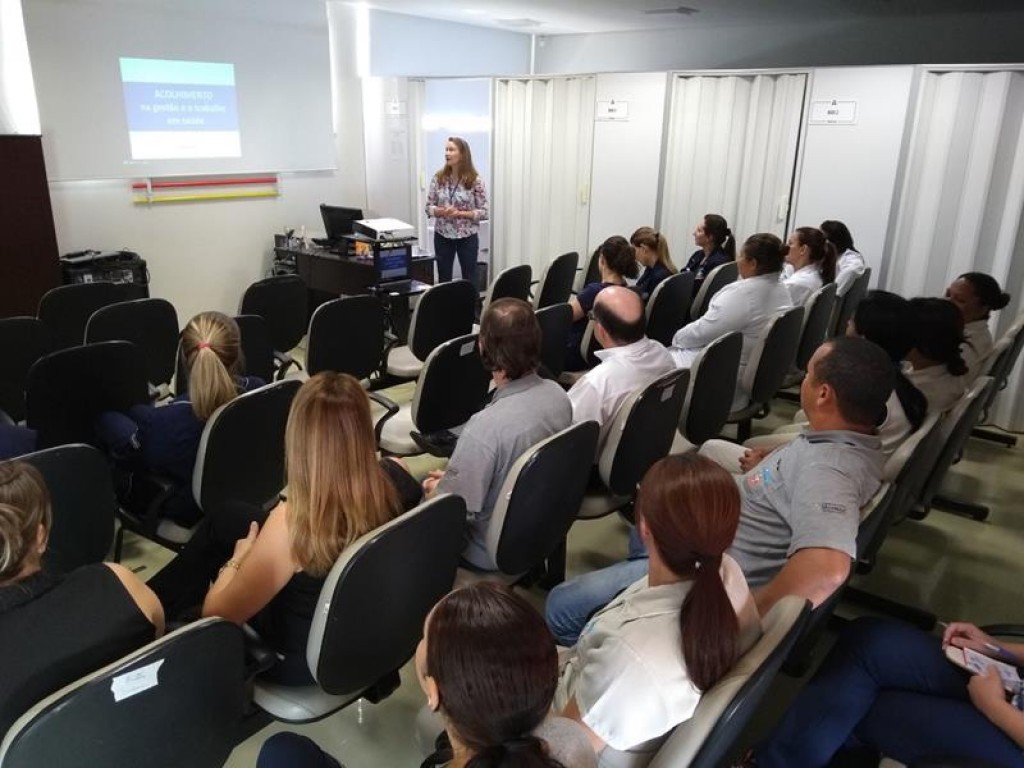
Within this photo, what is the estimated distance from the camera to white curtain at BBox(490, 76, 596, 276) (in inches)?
236

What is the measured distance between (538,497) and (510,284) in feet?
Result: 9.11

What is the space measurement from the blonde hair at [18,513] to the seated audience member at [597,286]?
2.77 metres

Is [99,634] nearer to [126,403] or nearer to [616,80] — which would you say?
[126,403]

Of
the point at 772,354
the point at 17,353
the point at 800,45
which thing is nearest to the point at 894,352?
the point at 772,354

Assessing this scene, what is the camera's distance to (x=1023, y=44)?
Result: 242 inches

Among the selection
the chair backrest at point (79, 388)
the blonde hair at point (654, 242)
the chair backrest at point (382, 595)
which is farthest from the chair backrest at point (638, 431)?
the blonde hair at point (654, 242)

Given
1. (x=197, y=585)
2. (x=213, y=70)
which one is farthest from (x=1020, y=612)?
(x=213, y=70)

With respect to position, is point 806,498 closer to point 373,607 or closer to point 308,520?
point 373,607

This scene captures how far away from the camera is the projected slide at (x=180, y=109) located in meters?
5.23

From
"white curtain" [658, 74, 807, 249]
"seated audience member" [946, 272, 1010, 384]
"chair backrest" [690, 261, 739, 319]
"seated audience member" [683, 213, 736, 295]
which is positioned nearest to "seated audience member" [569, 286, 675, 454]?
"seated audience member" [946, 272, 1010, 384]

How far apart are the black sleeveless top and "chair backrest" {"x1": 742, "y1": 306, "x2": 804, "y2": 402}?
2.70 m

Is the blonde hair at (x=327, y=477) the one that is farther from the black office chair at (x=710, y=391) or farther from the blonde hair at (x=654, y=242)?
the blonde hair at (x=654, y=242)

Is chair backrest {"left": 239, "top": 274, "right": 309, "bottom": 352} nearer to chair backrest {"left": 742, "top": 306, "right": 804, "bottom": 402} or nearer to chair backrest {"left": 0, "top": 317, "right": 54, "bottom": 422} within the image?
chair backrest {"left": 0, "top": 317, "right": 54, "bottom": 422}

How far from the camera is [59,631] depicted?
123 cm
